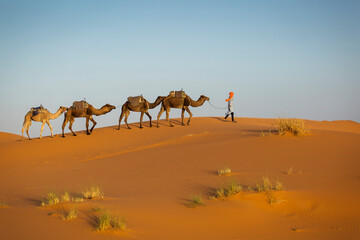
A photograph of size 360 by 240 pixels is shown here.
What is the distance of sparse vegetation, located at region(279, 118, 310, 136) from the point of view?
1484 centimetres

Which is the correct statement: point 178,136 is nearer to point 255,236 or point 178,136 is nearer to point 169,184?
point 169,184

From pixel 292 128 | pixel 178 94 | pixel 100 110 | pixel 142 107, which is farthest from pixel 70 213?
pixel 100 110

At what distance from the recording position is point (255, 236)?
612cm

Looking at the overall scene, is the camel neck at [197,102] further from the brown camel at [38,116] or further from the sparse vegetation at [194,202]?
the sparse vegetation at [194,202]

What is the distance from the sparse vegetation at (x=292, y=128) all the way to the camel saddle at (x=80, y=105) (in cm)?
1176

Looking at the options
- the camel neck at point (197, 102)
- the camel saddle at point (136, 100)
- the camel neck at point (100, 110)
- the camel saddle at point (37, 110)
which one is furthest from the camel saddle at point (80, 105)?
the camel neck at point (197, 102)

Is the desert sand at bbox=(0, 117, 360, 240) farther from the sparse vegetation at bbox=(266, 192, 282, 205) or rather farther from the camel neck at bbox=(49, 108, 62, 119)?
the camel neck at bbox=(49, 108, 62, 119)

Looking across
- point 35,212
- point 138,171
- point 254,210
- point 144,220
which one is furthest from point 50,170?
point 254,210

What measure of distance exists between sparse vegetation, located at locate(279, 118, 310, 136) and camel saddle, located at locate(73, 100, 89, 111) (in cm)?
1176

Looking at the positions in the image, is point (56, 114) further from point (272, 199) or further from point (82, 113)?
point (272, 199)

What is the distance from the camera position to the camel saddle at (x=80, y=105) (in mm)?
21578

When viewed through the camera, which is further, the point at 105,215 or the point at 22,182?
the point at 22,182

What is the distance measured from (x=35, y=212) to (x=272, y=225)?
14.7 ft

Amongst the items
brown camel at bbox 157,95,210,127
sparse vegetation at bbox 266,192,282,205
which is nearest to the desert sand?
sparse vegetation at bbox 266,192,282,205
